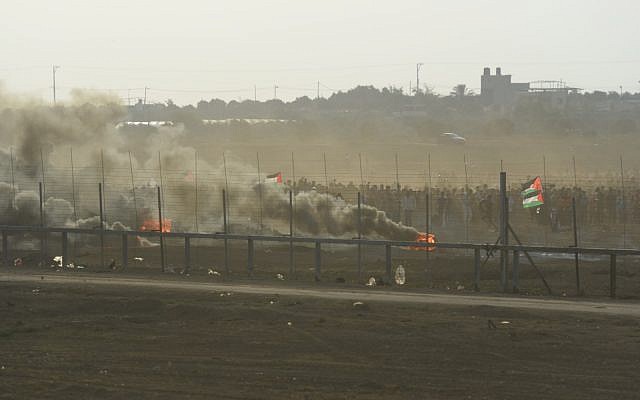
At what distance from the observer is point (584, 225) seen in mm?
34438

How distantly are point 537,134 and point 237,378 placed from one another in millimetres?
80286

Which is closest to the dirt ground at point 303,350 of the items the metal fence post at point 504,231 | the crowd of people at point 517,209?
the metal fence post at point 504,231

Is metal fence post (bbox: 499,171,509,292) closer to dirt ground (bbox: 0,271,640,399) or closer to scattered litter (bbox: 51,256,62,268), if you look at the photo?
dirt ground (bbox: 0,271,640,399)

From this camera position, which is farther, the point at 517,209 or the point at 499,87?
the point at 499,87

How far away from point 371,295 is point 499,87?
145 metres

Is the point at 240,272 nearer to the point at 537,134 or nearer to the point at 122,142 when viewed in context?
the point at 122,142

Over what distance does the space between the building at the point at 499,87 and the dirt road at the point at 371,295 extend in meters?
128

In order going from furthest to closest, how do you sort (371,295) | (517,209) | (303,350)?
(517,209), (371,295), (303,350)

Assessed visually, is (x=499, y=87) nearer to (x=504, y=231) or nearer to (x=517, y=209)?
(x=517, y=209)

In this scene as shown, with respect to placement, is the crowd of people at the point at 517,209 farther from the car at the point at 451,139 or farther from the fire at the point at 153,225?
the car at the point at 451,139

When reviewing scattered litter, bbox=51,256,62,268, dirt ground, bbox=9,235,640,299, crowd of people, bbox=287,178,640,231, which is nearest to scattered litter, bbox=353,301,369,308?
dirt ground, bbox=9,235,640,299

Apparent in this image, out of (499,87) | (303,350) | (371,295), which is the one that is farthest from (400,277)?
(499,87)

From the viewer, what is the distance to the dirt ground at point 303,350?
1206 centimetres

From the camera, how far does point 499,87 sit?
162250 millimetres
